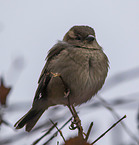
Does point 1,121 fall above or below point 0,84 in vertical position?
below

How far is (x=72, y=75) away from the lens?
3.09m

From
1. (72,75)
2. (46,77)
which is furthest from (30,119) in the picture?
(72,75)

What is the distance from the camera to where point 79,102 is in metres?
3.49

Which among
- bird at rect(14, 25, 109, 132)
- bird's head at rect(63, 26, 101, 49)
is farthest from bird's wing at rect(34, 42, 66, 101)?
bird's head at rect(63, 26, 101, 49)

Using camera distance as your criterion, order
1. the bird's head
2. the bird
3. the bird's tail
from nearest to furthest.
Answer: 1. the bird
2. the bird's tail
3. the bird's head

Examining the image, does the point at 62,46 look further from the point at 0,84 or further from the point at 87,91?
the point at 0,84

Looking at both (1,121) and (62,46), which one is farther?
(62,46)

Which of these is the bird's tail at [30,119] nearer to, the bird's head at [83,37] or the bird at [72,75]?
the bird at [72,75]

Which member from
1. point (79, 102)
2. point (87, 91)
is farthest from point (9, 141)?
point (79, 102)

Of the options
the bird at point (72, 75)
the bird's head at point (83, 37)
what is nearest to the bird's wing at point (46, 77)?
the bird at point (72, 75)

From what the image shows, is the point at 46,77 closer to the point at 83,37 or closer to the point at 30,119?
the point at 30,119

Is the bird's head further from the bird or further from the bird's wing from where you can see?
the bird's wing

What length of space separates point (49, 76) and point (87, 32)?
0.90 meters

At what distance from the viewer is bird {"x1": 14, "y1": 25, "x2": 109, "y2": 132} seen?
310 cm
